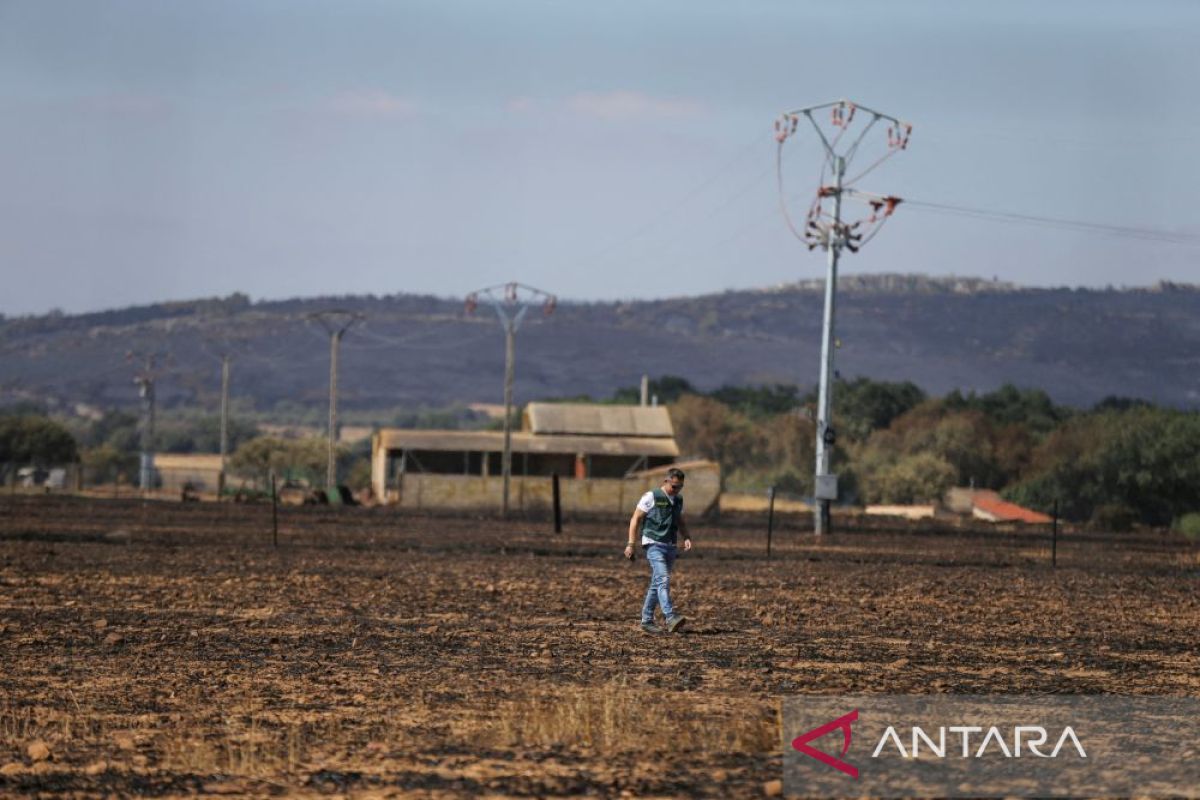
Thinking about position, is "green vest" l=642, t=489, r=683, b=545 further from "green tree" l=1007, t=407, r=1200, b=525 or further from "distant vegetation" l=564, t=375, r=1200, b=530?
"green tree" l=1007, t=407, r=1200, b=525

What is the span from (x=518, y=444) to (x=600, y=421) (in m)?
9.24

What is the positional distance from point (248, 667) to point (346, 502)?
62509 mm

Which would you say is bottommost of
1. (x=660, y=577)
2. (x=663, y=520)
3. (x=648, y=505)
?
(x=660, y=577)

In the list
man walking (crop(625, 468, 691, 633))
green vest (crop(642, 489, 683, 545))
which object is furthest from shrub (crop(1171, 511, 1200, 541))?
green vest (crop(642, 489, 683, 545))

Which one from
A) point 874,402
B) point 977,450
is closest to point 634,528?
point 977,450

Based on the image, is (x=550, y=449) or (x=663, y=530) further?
(x=550, y=449)

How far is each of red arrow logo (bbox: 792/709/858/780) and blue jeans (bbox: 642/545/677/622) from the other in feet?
20.0

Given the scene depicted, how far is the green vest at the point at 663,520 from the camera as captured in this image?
21.6m

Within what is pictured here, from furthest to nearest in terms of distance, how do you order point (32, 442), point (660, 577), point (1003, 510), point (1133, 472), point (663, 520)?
point (32, 442)
point (1003, 510)
point (1133, 472)
point (660, 577)
point (663, 520)

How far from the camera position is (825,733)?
14.4 meters

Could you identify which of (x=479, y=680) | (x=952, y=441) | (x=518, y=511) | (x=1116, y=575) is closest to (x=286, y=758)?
(x=479, y=680)

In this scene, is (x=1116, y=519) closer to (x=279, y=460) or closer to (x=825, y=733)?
(x=279, y=460)

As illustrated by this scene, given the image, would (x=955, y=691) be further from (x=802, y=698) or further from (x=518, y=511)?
(x=518, y=511)

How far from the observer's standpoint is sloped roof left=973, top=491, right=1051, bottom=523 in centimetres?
8825
